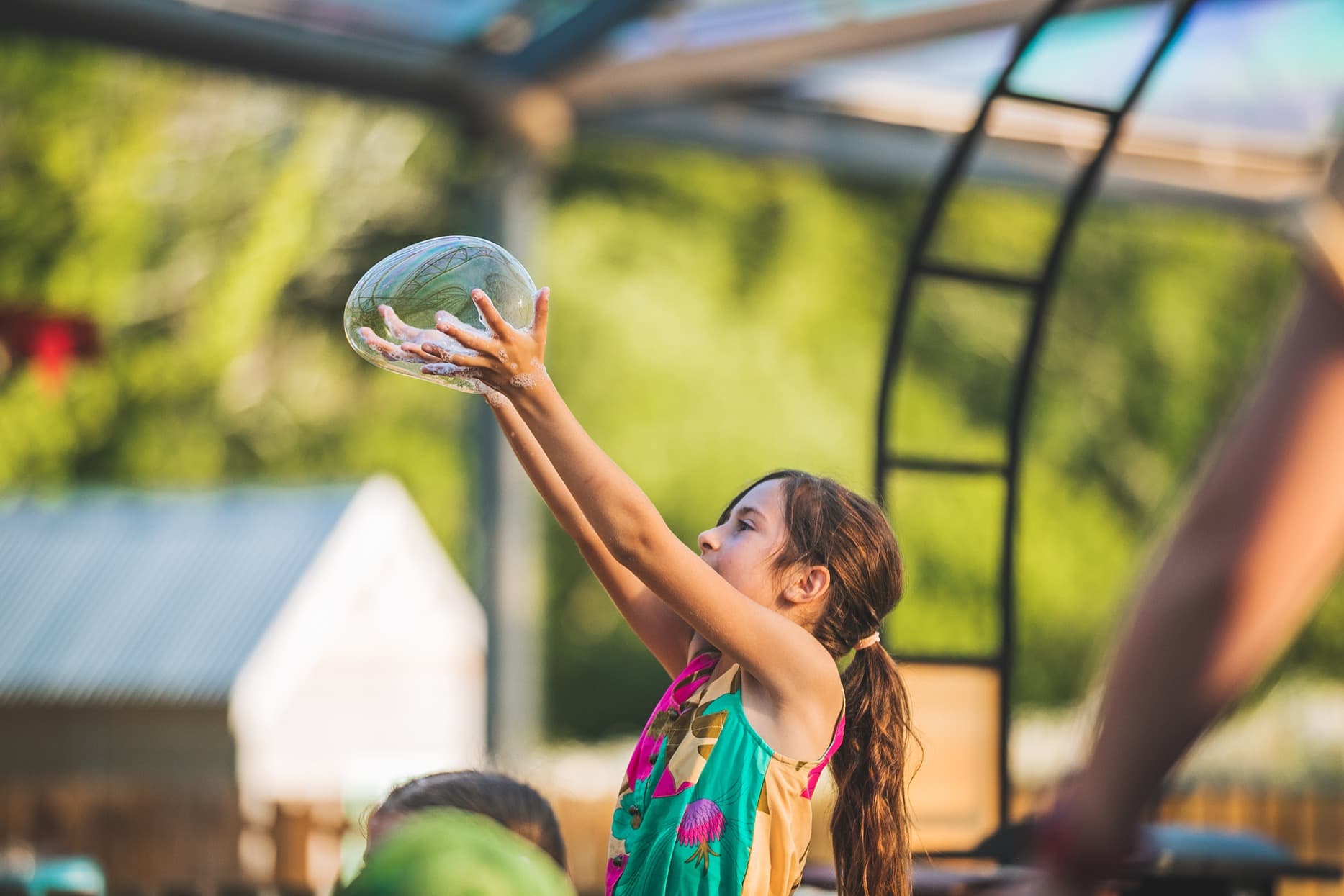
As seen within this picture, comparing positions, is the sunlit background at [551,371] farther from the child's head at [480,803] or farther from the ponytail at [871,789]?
the child's head at [480,803]

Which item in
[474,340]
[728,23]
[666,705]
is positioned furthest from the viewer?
[728,23]

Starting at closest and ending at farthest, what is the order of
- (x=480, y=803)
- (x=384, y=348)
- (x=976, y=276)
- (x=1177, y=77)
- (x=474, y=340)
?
(x=474, y=340), (x=384, y=348), (x=480, y=803), (x=976, y=276), (x=1177, y=77)

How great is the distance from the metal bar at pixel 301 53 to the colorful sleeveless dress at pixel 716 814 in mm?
5185

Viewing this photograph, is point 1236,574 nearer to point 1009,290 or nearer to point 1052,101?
point 1052,101

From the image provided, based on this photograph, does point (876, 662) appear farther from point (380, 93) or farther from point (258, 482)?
point (258, 482)

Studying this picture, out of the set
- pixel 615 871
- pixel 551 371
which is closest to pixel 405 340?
pixel 615 871

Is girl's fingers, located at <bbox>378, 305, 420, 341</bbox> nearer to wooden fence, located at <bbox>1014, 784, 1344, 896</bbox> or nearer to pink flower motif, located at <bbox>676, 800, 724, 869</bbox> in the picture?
pink flower motif, located at <bbox>676, 800, 724, 869</bbox>

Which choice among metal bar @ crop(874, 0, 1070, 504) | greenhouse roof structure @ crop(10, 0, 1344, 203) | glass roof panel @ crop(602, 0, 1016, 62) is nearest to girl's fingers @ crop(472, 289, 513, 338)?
metal bar @ crop(874, 0, 1070, 504)

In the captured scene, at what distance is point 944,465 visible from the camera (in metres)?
4.50

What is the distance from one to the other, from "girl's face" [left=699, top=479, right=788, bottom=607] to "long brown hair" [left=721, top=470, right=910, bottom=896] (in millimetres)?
15

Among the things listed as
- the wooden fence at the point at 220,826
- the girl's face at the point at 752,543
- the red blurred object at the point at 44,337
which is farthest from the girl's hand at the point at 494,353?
the wooden fence at the point at 220,826

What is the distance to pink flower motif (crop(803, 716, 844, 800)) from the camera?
204 cm

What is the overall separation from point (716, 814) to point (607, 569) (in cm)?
49

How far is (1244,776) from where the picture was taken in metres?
11.5
